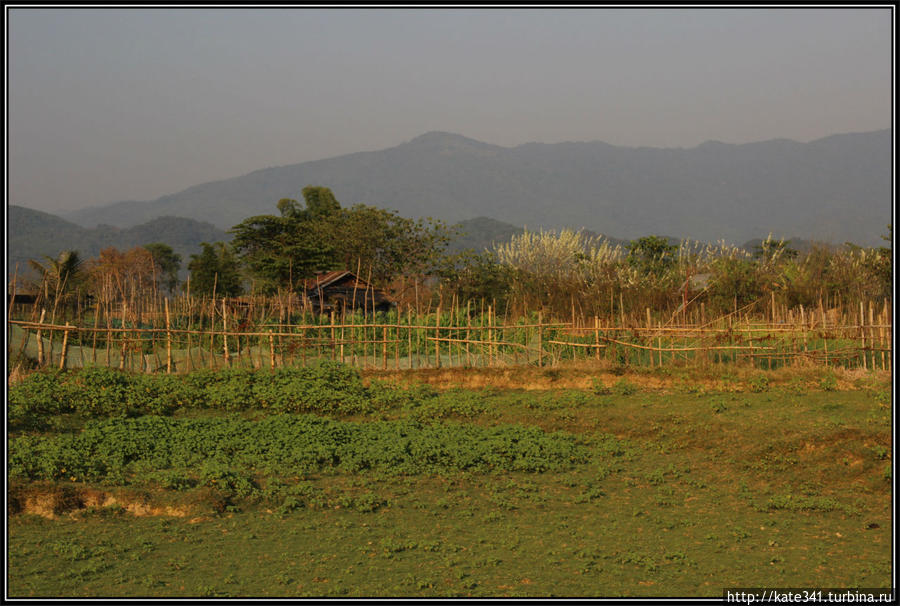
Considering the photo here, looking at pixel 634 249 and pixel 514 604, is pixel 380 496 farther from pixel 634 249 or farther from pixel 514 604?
pixel 634 249

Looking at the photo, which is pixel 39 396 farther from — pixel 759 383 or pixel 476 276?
pixel 476 276

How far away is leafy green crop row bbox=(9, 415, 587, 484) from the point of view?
25.4ft

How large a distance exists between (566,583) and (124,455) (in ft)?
16.8

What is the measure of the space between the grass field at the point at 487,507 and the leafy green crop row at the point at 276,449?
4 centimetres

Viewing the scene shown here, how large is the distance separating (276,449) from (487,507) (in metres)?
2.70

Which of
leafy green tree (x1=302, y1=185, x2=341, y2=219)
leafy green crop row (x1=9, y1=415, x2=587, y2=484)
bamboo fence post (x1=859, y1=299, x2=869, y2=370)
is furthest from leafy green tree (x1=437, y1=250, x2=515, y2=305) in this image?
leafy green crop row (x1=9, y1=415, x2=587, y2=484)

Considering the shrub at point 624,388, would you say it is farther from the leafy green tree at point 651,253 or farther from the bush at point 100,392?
the leafy green tree at point 651,253

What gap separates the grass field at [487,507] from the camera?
5285 millimetres

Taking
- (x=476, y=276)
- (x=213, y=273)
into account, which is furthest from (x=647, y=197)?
(x=476, y=276)

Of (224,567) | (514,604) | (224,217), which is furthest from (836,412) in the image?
(224,217)

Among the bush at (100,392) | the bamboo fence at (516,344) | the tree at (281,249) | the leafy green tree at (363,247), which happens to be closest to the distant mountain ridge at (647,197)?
the tree at (281,249)

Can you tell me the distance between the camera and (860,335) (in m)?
13.8

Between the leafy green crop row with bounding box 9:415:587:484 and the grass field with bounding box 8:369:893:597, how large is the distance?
0.12ft

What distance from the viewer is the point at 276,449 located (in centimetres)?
862
